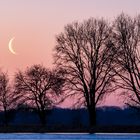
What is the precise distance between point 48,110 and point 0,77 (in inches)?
532

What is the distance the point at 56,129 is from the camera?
47625 mm

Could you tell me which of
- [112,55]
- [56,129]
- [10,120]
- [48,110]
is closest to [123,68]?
[112,55]

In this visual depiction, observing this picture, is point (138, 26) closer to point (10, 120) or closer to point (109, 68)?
point (109, 68)

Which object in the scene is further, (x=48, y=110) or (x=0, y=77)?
(x=0, y=77)

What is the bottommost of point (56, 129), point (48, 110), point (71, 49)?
point (56, 129)

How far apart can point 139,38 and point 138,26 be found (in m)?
1.31

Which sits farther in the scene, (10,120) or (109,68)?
(10,120)

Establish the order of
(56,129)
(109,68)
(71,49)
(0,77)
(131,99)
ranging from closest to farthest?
(56,129)
(131,99)
(109,68)
(71,49)
(0,77)

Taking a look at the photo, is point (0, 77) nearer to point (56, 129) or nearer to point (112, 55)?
point (112, 55)

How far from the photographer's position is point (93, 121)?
59031 millimetres

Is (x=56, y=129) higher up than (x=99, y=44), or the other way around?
(x=99, y=44)

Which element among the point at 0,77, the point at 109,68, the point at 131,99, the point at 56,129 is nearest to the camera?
the point at 56,129

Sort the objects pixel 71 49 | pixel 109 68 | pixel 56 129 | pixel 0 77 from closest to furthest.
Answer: pixel 56 129, pixel 109 68, pixel 71 49, pixel 0 77

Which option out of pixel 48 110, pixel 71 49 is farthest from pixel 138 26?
pixel 48 110
